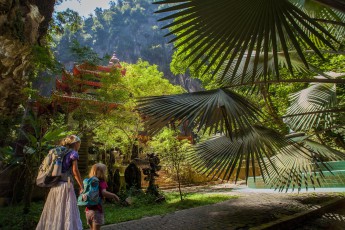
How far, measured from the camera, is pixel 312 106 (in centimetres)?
458

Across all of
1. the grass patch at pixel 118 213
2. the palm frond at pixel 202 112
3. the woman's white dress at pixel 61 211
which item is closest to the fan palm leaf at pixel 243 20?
the palm frond at pixel 202 112

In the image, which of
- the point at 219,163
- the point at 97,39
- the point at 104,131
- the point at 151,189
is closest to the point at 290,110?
the point at 219,163

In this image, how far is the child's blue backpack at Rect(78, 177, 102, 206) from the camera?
2984 mm

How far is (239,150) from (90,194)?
1905mm

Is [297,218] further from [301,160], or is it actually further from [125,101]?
[125,101]

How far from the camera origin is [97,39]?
47750mm

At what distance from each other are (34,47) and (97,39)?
45506 mm

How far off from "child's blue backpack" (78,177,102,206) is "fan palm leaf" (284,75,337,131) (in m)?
3.41

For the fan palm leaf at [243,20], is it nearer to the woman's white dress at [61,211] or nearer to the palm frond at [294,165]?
the palm frond at [294,165]

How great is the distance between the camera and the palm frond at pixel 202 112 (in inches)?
92.2

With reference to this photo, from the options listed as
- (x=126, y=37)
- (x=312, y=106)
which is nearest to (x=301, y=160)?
(x=312, y=106)

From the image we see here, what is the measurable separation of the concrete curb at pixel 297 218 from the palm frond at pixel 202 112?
2.30m

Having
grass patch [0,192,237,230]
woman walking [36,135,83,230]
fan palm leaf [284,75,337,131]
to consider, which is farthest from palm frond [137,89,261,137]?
grass patch [0,192,237,230]

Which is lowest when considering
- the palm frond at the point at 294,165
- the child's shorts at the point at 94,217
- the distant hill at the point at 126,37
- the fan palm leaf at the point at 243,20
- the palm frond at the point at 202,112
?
the child's shorts at the point at 94,217
